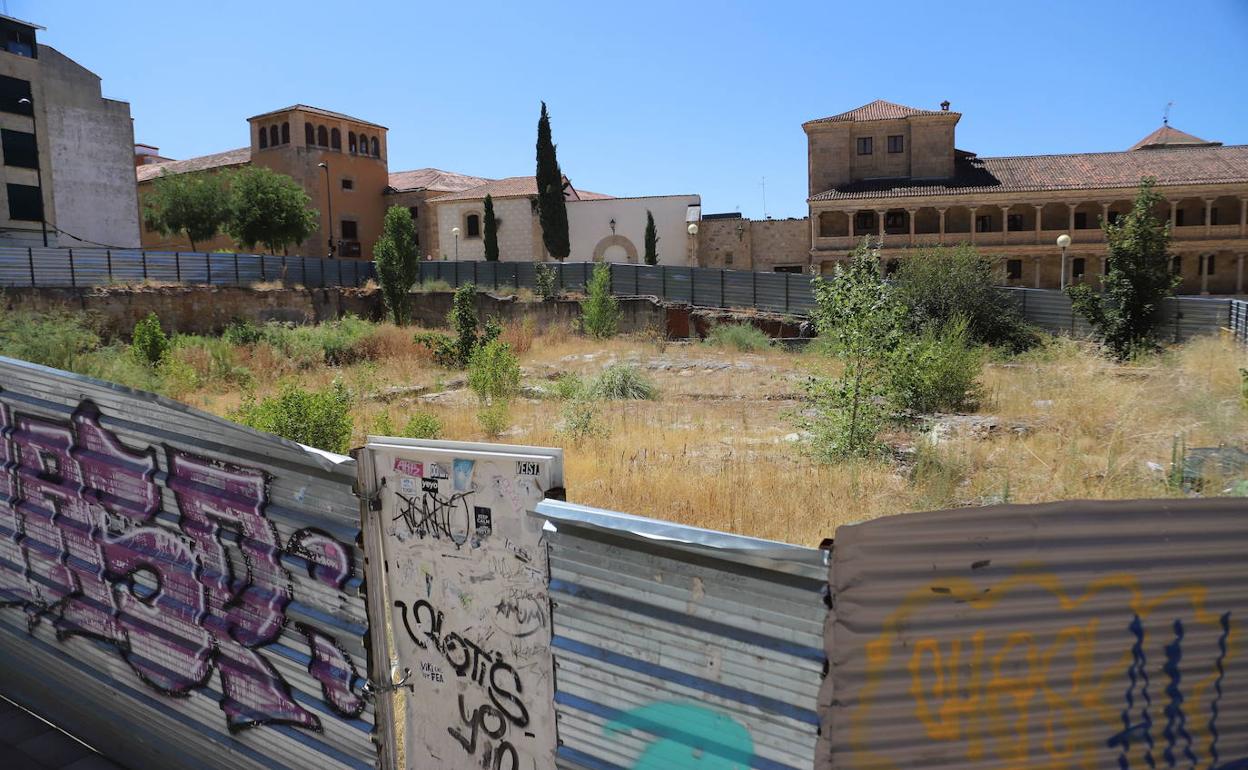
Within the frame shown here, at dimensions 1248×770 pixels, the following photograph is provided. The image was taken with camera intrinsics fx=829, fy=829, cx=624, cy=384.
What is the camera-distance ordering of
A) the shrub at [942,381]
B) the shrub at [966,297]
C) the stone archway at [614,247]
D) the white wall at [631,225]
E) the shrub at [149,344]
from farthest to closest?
the stone archway at [614,247] → the white wall at [631,225] → the shrub at [966,297] → the shrub at [149,344] → the shrub at [942,381]

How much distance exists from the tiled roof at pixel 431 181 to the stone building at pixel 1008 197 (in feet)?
78.5

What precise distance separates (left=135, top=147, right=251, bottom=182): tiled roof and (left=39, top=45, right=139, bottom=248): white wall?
1080cm

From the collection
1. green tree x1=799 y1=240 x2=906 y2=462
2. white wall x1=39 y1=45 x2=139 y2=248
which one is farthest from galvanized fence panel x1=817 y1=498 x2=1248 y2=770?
white wall x1=39 y1=45 x2=139 y2=248

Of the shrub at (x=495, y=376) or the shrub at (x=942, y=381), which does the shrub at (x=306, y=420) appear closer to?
the shrub at (x=495, y=376)

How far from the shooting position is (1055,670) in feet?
7.13

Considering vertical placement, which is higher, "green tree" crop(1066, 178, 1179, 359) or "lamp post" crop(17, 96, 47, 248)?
"lamp post" crop(17, 96, 47, 248)

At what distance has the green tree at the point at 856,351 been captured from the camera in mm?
9570

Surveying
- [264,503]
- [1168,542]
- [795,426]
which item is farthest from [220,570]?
[795,426]

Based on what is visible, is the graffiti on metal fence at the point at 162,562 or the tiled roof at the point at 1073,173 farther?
the tiled roof at the point at 1073,173

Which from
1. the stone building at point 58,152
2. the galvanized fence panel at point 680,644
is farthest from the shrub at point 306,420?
the stone building at point 58,152

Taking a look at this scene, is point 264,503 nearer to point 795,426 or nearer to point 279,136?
point 795,426

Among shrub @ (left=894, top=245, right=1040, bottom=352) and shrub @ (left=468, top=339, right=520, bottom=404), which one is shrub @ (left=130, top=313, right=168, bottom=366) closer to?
shrub @ (left=468, top=339, right=520, bottom=404)

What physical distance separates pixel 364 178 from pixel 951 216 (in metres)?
35.0

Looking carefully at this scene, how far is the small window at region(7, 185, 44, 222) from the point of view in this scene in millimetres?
35500
